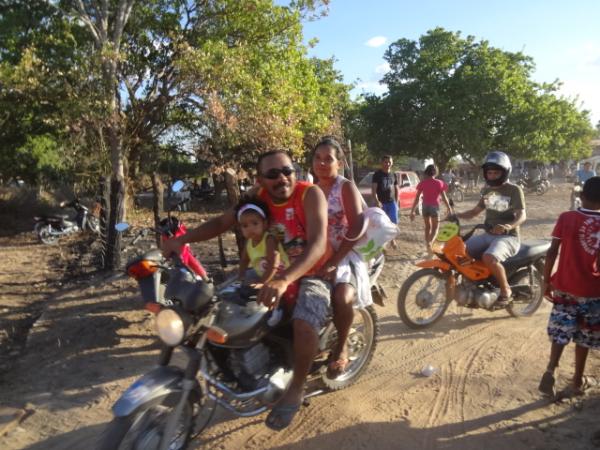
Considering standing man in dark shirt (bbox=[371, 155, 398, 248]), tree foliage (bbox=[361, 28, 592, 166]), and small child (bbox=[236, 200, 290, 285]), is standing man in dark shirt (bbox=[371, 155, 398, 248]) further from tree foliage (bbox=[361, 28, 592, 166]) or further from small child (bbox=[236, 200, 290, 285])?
tree foliage (bbox=[361, 28, 592, 166])

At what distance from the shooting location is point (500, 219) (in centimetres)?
511

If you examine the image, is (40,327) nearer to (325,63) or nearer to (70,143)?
(70,143)

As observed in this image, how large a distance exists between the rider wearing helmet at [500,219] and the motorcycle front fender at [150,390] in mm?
3530

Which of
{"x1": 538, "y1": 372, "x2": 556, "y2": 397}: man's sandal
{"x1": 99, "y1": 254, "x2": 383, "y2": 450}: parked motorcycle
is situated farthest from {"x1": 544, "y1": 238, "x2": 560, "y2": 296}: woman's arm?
{"x1": 99, "y1": 254, "x2": 383, "y2": 450}: parked motorcycle

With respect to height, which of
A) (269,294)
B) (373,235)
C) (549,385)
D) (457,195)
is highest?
(457,195)

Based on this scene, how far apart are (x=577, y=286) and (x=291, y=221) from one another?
2.14 metres

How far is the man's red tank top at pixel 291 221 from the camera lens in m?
3.12

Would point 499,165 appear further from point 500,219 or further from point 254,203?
point 254,203

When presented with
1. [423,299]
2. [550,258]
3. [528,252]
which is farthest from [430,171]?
[550,258]

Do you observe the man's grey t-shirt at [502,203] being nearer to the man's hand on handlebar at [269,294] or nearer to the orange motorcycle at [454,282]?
the orange motorcycle at [454,282]

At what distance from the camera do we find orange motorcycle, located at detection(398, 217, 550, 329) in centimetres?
503

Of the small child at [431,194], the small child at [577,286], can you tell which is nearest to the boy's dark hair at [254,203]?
the small child at [577,286]

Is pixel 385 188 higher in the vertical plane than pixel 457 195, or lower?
higher

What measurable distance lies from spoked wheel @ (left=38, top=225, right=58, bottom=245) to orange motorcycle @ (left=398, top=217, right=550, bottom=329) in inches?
372
